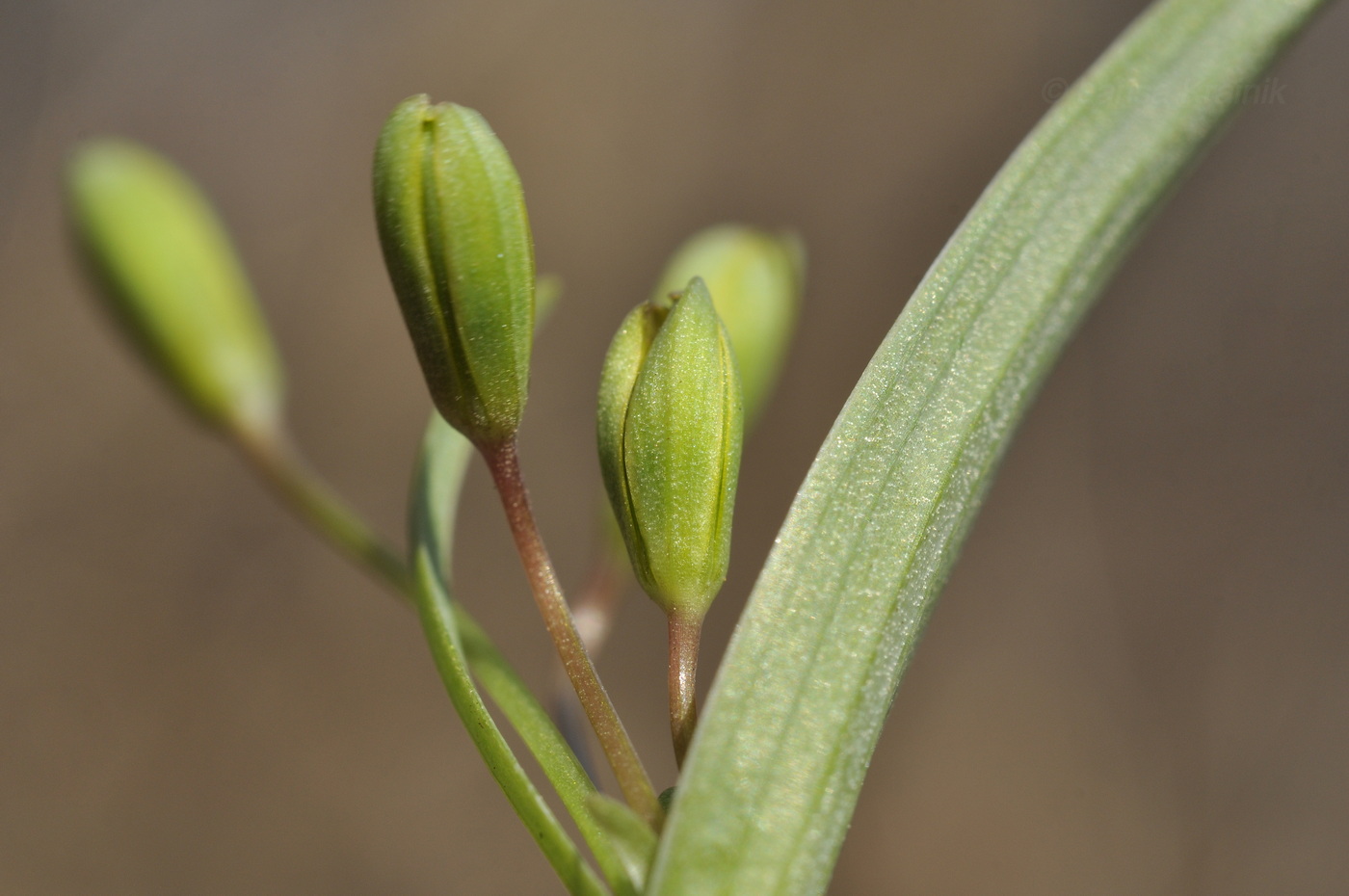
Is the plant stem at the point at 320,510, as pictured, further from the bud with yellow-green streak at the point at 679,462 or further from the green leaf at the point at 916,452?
the green leaf at the point at 916,452

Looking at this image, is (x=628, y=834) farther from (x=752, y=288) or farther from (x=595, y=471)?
(x=595, y=471)

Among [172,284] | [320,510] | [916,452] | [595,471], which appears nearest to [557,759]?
[916,452]

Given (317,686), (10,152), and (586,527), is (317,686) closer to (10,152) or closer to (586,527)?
(586,527)

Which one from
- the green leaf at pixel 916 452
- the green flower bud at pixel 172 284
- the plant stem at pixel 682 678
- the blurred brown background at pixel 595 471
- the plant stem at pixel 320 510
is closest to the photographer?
the green leaf at pixel 916 452

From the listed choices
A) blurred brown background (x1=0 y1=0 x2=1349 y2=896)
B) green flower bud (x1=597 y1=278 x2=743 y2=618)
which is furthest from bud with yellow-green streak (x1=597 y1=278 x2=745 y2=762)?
blurred brown background (x1=0 y1=0 x2=1349 y2=896)

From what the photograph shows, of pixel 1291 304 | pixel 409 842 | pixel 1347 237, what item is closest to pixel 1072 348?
pixel 1291 304

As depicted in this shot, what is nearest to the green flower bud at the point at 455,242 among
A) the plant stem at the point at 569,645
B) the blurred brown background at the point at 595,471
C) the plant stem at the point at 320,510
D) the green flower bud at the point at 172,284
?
the plant stem at the point at 569,645
